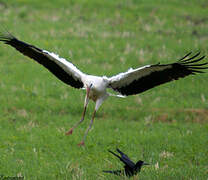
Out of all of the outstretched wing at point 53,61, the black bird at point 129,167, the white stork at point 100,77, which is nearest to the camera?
the black bird at point 129,167

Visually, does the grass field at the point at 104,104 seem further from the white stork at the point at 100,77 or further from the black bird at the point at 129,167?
the white stork at the point at 100,77

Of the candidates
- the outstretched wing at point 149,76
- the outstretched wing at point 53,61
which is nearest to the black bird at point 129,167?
the outstretched wing at point 149,76

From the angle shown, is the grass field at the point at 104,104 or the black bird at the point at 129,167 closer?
the black bird at the point at 129,167

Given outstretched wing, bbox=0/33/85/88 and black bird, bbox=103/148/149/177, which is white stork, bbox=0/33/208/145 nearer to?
outstretched wing, bbox=0/33/85/88

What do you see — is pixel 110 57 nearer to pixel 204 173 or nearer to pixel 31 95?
pixel 31 95

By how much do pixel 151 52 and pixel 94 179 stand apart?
7218 millimetres

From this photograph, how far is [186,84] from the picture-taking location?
1133 cm

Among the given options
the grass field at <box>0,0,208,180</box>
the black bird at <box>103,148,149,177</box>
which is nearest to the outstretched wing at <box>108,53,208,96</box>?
the grass field at <box>0,0,208,180</box>

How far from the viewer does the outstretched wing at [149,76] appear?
23.5 ft

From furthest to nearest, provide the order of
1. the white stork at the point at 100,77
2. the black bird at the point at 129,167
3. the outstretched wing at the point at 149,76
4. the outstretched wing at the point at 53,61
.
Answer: the outstretched wing at the point at 53,61, the white stork at the point at 100,77, the outstretched wing at the point at 149,76, the black bird at the point at 129,167

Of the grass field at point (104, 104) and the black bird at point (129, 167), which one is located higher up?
the grass field at point (104, 104)

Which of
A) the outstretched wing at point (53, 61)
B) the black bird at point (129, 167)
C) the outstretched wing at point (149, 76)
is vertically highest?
the outstretched wing at point (53, 61)

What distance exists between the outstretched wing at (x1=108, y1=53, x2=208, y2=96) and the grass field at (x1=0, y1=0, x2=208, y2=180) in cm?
91

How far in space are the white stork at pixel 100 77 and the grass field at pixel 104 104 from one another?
0.78 metres
